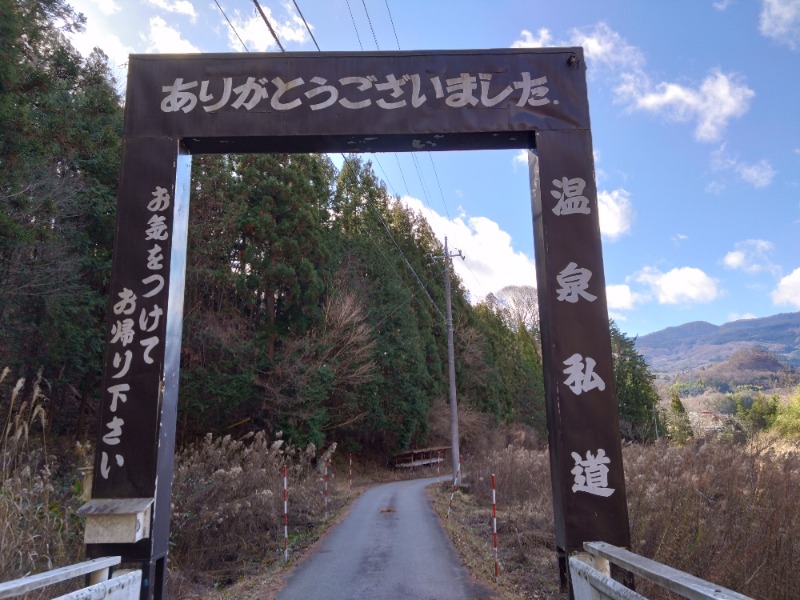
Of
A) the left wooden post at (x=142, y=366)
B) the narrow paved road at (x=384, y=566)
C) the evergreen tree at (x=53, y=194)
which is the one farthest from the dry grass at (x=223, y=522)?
the evergreen tree at (x=53, y=194)

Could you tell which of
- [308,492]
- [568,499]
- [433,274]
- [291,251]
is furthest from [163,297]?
[433,274]

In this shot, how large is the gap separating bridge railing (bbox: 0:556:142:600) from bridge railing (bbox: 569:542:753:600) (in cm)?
260

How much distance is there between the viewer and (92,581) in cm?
365

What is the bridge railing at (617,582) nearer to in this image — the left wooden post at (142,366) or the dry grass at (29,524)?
the left wooden post at (142,366)

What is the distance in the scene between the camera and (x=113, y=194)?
17484 mm

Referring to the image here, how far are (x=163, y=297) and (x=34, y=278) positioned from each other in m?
12.5

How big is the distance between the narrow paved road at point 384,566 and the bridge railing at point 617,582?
113 inches

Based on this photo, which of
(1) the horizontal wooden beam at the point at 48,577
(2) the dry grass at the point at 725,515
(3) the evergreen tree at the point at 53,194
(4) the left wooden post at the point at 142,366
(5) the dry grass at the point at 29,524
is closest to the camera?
(1) the horizontal wooden beam at the point at 48,577

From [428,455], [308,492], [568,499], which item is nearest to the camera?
[568,499]

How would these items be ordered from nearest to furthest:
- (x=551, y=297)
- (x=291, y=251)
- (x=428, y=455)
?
(x=551, y=297) < (x=291, y=251) < (x=428, y=455)

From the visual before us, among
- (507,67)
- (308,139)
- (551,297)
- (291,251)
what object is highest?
(291,251)

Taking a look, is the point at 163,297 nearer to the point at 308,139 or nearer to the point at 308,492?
the point at 308,139

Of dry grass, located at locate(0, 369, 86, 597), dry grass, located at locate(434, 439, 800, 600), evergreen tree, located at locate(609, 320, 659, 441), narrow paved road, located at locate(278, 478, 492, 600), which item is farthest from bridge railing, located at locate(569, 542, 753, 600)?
evergreen tree, located at locate(609, 320, 659, 441)

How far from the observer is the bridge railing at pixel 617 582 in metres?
2.15
